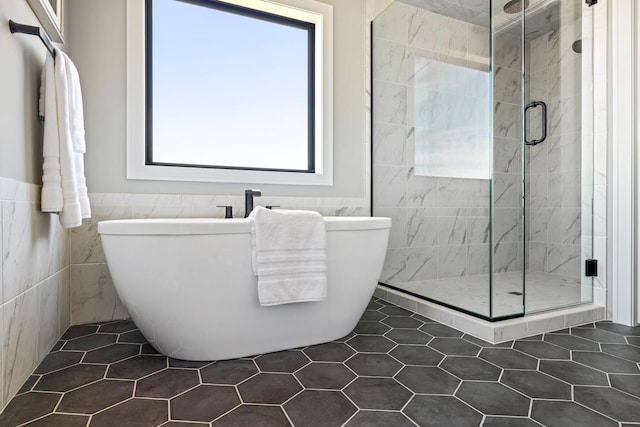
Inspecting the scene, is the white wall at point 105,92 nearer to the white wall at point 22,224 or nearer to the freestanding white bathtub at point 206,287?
the white wall at point 22,224

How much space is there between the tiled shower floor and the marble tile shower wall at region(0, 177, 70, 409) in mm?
1925

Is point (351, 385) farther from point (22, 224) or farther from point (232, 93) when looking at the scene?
point (232, 93)

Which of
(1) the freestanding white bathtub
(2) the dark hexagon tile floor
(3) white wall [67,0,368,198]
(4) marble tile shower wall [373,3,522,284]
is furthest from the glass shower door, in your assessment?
(3) white wall [67,0,368,198]

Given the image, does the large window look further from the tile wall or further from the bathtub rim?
the bathtub rim

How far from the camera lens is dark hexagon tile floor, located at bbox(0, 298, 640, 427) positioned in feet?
3.50

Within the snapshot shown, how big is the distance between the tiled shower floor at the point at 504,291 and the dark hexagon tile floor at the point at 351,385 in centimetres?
22

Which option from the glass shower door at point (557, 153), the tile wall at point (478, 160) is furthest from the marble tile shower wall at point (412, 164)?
the glass shower door at point (557, 153)

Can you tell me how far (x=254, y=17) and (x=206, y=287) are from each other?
6.50ft

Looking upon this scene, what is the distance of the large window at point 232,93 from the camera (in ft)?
7.12

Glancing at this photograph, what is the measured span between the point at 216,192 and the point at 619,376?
2077 millimetres

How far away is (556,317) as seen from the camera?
1856 mm

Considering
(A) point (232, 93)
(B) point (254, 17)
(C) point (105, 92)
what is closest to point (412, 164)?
(A) point (232, 93)

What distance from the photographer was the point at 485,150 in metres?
2.30

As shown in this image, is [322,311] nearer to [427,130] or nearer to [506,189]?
[506,189]
